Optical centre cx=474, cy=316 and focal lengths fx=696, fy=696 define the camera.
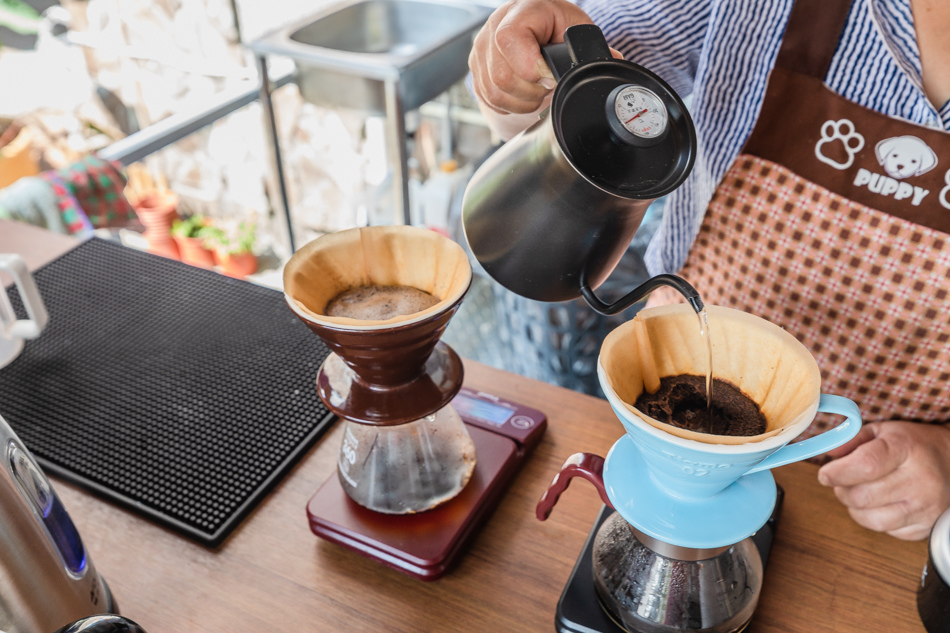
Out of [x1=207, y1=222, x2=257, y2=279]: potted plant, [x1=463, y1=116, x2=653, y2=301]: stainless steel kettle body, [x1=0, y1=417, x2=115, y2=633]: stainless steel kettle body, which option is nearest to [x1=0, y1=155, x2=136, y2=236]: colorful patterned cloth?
[x1=207, y1=222, x2=257, y2=279]: potted plant

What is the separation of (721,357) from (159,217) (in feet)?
10.5

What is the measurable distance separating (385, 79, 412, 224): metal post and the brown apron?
4.03ft

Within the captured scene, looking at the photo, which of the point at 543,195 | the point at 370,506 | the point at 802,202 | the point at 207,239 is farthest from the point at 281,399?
the point at 207,239

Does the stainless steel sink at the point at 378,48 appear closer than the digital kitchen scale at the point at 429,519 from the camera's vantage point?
No

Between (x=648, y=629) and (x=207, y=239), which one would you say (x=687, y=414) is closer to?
(x=648, y=629)

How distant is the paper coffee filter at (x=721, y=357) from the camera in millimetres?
573

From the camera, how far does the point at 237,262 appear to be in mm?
3338

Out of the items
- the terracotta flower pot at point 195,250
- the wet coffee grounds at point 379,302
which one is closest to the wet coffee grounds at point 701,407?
the wet coffee grounds at point 379,302

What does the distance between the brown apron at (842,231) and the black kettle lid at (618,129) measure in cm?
49

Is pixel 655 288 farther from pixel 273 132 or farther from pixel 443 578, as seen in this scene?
pixel 273 132

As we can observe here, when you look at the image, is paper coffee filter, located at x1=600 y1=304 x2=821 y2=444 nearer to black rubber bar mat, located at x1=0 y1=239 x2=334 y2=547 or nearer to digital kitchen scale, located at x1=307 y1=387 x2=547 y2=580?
digital kitchen scale, located at x1=307 y1=387 x2=547 y2=580

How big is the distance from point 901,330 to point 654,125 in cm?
63

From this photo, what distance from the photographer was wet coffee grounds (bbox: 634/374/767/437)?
23.0 inches

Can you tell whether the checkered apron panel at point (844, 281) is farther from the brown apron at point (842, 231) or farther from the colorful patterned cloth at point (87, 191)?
the colorful patterned cloth at point (87, 191)
